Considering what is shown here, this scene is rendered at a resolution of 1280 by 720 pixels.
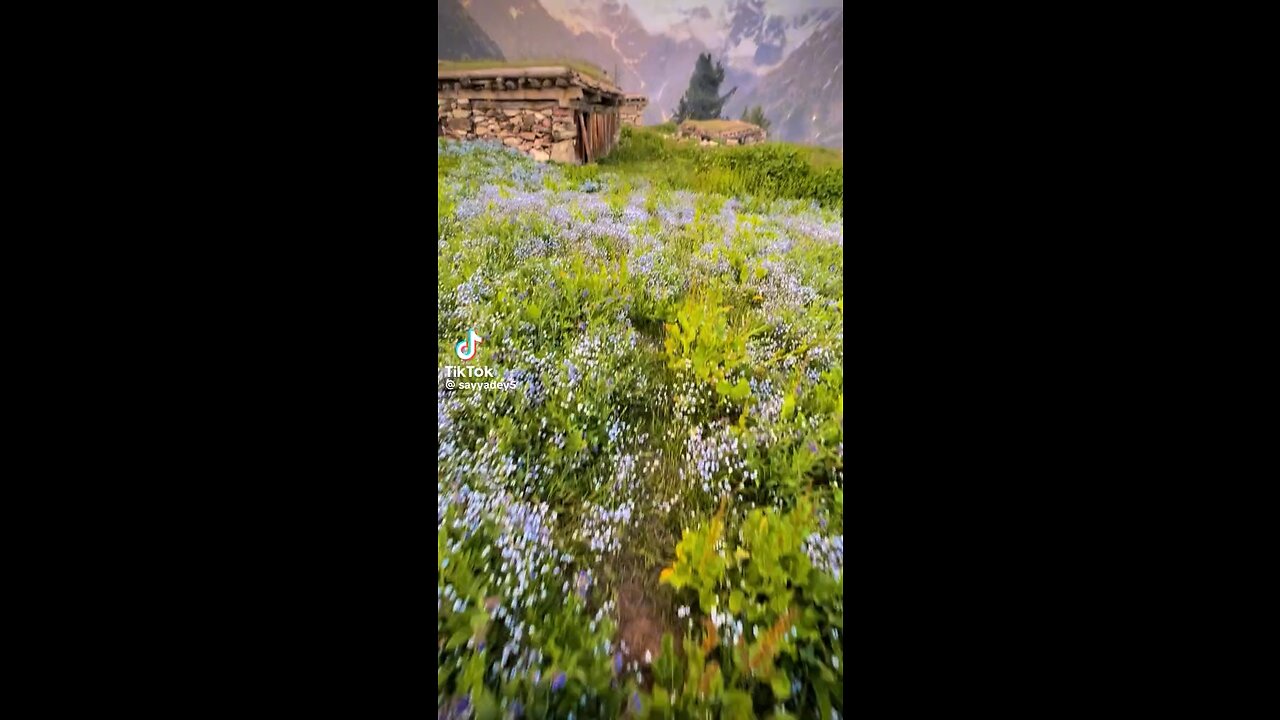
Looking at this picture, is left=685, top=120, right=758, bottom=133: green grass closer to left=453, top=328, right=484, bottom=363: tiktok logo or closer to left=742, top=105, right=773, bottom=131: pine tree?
left=742, top=105, right=773, bottom=131: pine tree

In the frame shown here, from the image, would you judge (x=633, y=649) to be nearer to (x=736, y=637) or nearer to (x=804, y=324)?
(x=736, y=637)

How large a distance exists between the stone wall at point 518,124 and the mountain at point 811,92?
26.4 inches

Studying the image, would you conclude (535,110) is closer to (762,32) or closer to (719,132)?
(719,132)

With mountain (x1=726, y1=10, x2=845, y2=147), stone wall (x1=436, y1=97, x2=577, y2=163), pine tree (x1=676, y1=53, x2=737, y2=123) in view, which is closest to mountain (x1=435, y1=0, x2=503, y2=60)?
stone wall (x1=436, y1=97, x2=577, y2=163)

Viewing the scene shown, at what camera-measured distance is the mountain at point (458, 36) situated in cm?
173

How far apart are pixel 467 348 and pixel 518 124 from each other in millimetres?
832

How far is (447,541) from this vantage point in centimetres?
155

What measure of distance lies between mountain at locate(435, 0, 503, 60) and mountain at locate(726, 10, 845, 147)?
0.91m

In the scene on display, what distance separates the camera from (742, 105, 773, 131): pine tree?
1815 mm

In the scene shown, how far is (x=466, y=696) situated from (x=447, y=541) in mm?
402

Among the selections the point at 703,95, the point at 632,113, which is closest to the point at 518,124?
the point at 632,113

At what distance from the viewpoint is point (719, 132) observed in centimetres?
185

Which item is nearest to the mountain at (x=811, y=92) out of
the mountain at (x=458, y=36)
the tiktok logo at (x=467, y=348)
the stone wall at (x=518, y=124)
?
the stone wall at (x=518, y=124)

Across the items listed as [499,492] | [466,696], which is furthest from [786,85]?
[466,696]
